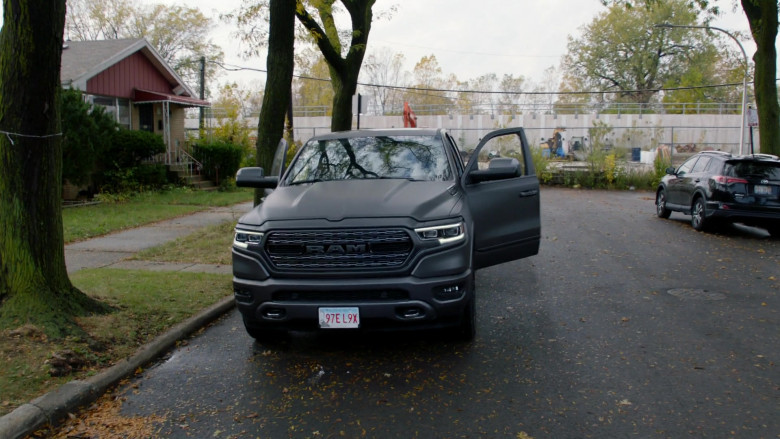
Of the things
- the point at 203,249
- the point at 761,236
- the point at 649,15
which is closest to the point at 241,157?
the point at 203,249

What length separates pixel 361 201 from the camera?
511 centimetres

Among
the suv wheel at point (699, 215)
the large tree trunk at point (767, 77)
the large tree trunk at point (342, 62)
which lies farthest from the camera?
the large tree trunk at point (767, 77)

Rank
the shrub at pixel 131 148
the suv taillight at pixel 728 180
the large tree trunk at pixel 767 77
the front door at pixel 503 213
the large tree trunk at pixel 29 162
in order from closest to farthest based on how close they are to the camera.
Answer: the large tree trunk at pixel 29 162 → the front door at pixel 503 213 → the suv taillight at pixel 728 180 → the large tree trunk at pixel 767 77 → the shrub at pixel 131 148

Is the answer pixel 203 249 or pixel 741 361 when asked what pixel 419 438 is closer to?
pixel 741 361

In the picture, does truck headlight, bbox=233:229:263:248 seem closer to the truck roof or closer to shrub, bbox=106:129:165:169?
the truck roof

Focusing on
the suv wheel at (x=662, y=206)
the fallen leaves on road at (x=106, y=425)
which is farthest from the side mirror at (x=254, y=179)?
the suv wheel at (x=662, y=206)

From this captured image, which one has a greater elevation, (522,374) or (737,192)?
(737,192)

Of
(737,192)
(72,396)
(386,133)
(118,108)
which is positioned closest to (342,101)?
(737,192)

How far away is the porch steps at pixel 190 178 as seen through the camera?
22473 millimetres

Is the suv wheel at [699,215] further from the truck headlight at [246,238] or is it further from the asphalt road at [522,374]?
the truck headlight at [246,238]

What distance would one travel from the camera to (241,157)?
2475 centimetres

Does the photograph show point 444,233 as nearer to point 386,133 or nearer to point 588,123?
point 386,133

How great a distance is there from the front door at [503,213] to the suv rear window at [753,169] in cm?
707

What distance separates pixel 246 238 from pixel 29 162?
1928 millimetres
